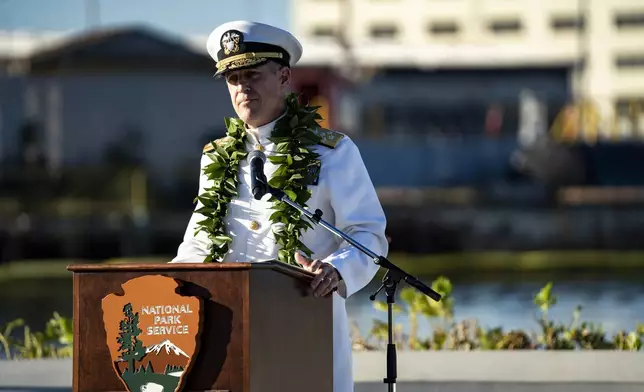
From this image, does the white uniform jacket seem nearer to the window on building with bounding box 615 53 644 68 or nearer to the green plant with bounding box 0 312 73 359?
the green plant with bounding box 0 312 73 359

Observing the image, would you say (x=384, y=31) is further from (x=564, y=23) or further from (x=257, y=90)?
(x=257, y=90)

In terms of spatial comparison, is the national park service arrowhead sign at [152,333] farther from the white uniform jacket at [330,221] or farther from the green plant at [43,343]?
the green plant at [43,343]

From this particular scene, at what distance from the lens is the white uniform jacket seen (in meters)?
4.26

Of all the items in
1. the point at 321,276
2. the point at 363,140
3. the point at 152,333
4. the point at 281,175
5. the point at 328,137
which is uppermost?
the point at 363,140

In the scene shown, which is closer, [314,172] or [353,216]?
[353,216]

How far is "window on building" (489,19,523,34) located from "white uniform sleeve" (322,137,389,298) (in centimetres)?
6135

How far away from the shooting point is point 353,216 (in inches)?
167

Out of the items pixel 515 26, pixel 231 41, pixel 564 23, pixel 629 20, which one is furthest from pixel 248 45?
pixel 629 20

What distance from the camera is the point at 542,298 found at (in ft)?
29.1

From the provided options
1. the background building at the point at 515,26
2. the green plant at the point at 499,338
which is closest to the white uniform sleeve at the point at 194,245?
the green plant at the point at 499,338

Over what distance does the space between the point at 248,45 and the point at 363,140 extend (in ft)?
88.4

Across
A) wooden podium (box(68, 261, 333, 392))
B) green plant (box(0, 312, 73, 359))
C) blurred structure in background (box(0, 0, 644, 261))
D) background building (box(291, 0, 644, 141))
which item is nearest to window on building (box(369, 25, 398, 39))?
background building (box(291, 0, 644, 141))

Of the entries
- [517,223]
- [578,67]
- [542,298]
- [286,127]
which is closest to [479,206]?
[517,223]

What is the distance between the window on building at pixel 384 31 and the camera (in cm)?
6003
